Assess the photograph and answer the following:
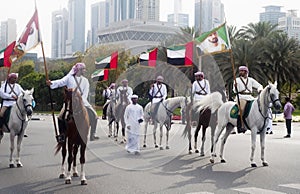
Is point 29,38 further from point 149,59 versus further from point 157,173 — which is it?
point 149,59

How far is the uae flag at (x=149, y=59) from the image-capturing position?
24.6m

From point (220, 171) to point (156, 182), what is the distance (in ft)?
7.84

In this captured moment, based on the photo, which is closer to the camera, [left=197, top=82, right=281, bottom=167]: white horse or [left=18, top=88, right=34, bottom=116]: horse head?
[left=18, top=88, right=34, bottom=116]: horse head

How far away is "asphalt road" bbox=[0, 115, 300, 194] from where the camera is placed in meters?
11.0

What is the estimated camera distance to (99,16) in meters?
158

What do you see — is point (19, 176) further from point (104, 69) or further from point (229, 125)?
point (104, 69)

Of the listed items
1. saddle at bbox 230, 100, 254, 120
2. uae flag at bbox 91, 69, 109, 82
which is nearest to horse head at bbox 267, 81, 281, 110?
saddle at bbox 230, 100, 254, 120

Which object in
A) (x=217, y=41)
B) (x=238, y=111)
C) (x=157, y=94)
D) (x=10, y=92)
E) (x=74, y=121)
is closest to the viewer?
(x=74, y=121)

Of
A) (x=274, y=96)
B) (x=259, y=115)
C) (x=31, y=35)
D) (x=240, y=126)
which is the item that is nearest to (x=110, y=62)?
(x=31, y=35)

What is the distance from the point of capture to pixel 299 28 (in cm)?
19562

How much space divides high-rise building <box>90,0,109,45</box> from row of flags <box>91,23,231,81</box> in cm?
11101

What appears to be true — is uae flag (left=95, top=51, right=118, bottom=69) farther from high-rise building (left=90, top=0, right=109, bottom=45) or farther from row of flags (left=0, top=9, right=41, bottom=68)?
high-rise building (left=90, top=0, right=109, bottom=45)

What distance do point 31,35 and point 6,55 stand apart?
2.13m

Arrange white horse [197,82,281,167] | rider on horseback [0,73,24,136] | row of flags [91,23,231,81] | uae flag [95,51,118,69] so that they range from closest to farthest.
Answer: white horse [197,82,281,167], rider on horseback [0,73,24,136], row of flags [91,23,231,81], uae flag [95,51,118,69]
